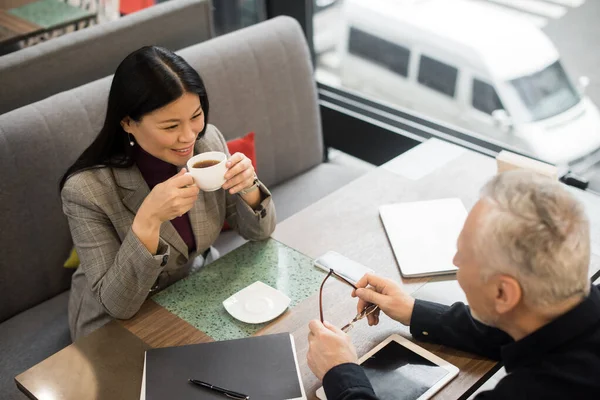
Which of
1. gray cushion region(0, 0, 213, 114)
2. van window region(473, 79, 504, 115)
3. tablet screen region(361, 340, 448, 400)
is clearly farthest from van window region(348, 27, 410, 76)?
tablet screen region(361, 340, 448, 400)

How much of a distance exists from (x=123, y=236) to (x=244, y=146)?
0.85m

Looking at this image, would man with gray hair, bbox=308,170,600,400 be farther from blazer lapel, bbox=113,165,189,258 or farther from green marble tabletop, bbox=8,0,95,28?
green marble tabletop, bbox=8,0,95,28

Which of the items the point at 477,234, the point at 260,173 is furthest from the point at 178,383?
the point at 260,173

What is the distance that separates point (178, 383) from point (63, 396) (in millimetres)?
248

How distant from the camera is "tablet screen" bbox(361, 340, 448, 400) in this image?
4.79 ft

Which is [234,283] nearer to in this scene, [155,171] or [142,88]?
[155,171]

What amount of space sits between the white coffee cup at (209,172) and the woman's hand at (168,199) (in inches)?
0.8

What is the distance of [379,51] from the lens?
346 cm

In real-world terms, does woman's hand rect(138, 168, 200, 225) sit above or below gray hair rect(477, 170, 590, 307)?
below

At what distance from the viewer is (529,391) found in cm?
125

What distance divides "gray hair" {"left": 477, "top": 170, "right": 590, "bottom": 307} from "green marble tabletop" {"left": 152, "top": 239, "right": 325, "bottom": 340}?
626 mm

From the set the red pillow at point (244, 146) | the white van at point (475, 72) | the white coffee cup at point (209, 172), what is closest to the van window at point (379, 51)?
the white van at point (475, 72)

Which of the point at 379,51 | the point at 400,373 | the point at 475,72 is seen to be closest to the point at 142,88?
the point at 400,373

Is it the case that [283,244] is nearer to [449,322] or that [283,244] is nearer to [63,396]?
[449,322]
